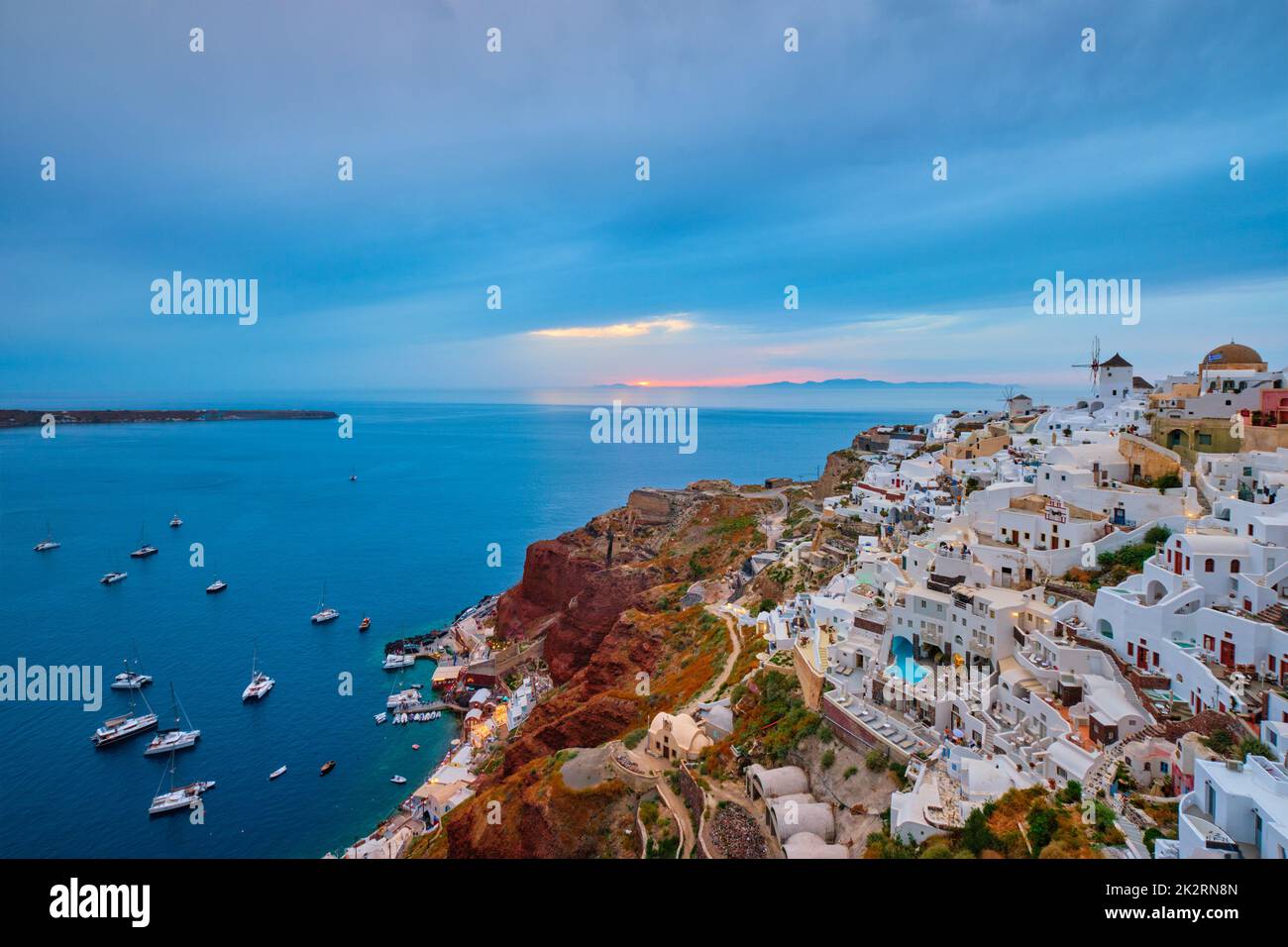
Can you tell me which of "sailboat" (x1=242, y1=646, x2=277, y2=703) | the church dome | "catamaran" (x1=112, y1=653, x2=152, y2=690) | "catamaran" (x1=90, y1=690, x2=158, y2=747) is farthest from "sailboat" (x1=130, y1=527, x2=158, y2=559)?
the church dome

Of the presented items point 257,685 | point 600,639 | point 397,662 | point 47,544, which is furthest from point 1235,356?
point 47,544

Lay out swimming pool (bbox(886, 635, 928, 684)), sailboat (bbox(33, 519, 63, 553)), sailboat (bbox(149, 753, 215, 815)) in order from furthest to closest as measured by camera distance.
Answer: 1. sailboat (bbox(33, 519, 63, 553))
2. sailboat (bbox(149, 753, 215, 815))
3. swimming pool (bbox(886, 635, 928, 684))

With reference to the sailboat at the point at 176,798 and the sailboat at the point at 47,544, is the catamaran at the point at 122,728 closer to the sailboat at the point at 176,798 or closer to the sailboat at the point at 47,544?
the sailboat at the point at 176,798

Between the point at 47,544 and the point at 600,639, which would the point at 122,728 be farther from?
the point at 47,544

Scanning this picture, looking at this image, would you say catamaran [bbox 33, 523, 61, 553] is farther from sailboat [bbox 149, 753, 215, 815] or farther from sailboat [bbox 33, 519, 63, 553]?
sailboat [bbox 149, 753, 215, 815]

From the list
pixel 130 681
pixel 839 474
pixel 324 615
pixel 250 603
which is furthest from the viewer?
pixel 250 603
